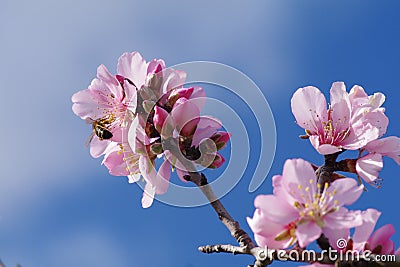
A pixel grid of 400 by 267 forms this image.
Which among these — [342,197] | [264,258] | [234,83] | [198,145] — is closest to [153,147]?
[198,145]

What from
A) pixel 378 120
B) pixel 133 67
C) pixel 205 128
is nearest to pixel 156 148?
pixel 205 128

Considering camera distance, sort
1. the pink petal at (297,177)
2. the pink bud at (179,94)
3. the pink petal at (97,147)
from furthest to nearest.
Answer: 1. the pink petal at (97,147)
2. the pink bud at (179,94)
3. the pink petal at (297,177)

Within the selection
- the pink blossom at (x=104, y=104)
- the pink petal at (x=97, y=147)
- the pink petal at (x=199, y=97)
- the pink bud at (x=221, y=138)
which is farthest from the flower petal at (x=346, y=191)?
the pink petal at (x=97, y=147)

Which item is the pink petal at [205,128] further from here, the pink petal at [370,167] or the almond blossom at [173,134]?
the pink petal at [370,167]

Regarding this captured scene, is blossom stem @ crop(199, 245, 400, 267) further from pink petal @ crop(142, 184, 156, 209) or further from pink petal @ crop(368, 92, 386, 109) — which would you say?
pink petal @ crop(368, 92, 386, 109)

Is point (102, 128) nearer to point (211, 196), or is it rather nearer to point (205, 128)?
point (205, 128)

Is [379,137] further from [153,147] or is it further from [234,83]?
[153,147]

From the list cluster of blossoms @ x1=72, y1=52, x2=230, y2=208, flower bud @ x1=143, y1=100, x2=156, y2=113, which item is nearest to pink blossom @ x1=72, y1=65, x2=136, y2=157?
cluster of blossoms @ x1=72, y1=52, x2=230, y2=208
